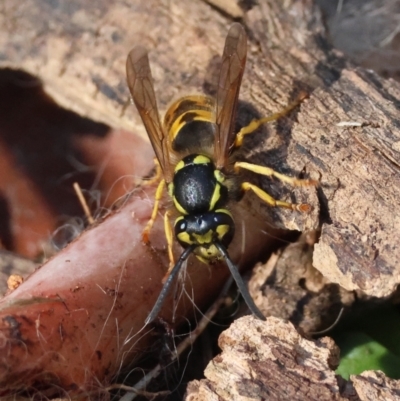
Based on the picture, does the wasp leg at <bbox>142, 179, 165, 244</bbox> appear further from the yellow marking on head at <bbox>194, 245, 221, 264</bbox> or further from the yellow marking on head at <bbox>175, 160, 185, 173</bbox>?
the yellow marking on head at <bbox>194, 245, 221, 264</bbox>

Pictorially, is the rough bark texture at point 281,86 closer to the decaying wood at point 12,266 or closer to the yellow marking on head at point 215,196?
the yellow marking on head at point 215,196

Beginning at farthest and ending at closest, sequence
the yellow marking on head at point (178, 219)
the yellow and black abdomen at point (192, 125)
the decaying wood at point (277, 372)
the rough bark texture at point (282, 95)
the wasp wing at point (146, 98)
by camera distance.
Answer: the yellow and black abdomen at point (192, 125)
the wasp wing at point (146, 98)
the yellow marking on head at point (178, 219)
the rough bark texture at point (282, 95)
the decaying wood at point (277, 372)

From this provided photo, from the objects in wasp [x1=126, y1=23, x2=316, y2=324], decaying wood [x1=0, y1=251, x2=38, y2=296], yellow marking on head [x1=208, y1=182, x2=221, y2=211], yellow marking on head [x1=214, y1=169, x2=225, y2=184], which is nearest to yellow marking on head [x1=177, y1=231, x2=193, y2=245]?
wasp [x1=126, y1=23, x2=316, y2=324]

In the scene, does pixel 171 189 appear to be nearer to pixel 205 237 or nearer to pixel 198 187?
pixel 198 187

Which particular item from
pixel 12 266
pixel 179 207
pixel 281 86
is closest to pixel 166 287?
pixel 179 207

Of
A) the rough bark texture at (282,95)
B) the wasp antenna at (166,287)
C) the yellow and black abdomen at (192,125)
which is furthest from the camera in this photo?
the yellow and black abdomen at (192,125)

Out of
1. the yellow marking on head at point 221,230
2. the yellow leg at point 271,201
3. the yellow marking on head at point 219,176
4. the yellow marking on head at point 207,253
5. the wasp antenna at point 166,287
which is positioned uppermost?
the yellow leg at point 271,201

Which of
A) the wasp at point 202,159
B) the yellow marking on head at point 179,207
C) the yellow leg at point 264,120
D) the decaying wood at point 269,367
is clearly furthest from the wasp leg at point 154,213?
the decaying wood at point 269,367
